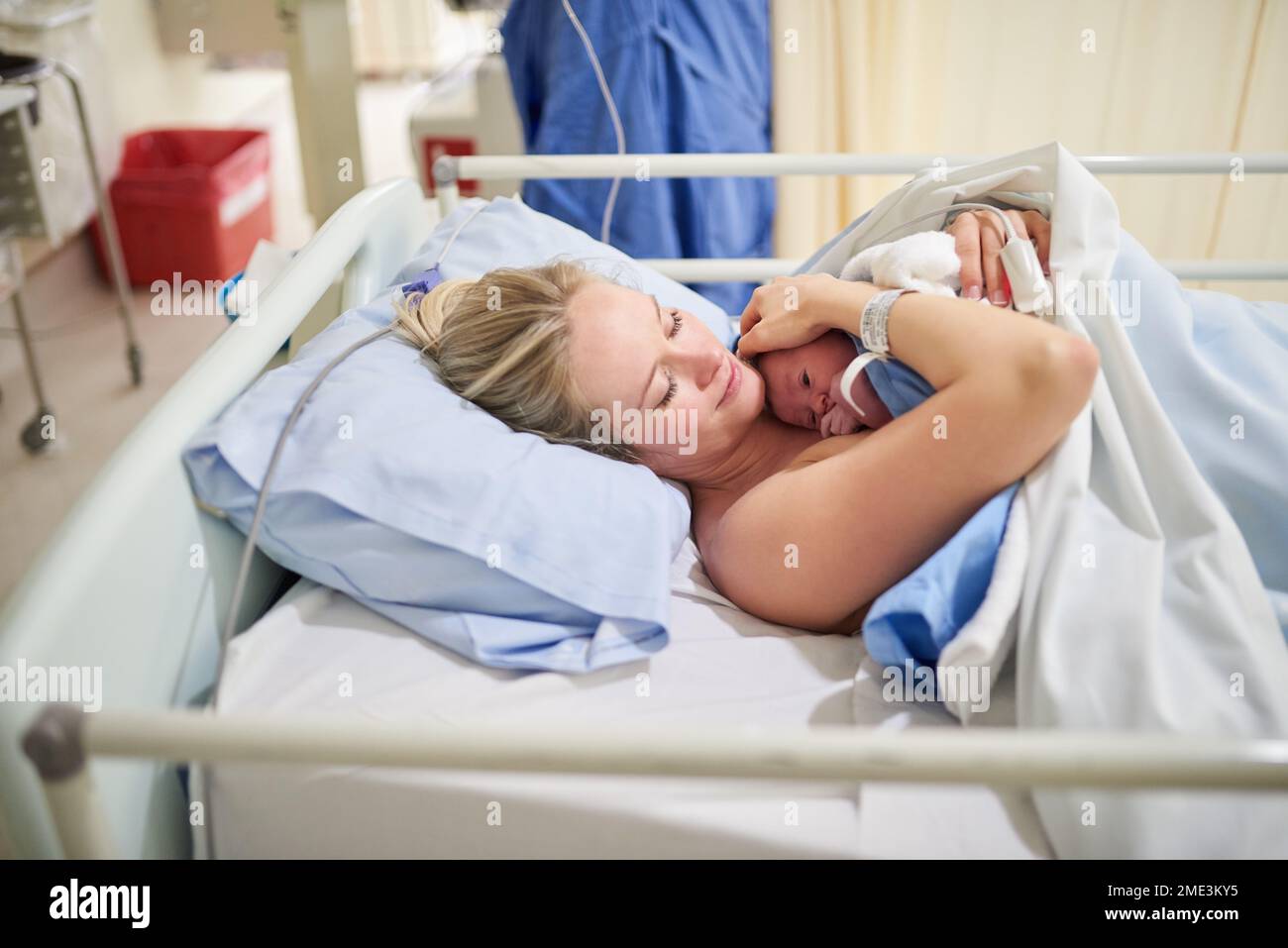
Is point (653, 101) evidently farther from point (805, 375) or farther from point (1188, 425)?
point (1188, 425)

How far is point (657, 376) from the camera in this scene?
1.16 metres

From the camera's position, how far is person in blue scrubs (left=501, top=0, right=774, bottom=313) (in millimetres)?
1987

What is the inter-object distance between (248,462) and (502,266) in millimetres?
552

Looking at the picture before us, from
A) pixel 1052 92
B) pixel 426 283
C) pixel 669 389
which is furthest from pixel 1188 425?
pixel 1052 92

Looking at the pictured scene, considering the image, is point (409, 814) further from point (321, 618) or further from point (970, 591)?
point (970, 591)

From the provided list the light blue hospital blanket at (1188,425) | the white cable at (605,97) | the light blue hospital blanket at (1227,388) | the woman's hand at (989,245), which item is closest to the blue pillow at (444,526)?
the light blue hospital blanket at (1188,425)

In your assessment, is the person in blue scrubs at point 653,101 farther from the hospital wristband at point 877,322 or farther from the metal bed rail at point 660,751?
the metal bed rail at point 660,751

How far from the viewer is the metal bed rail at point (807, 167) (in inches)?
57.9

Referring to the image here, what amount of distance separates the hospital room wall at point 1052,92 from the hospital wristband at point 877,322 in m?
1.16

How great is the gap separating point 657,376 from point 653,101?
1069 mm

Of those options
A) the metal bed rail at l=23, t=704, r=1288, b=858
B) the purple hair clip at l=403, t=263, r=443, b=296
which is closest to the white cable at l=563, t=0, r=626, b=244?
the purple hair clip at l=403, t=263, r=443, b=296

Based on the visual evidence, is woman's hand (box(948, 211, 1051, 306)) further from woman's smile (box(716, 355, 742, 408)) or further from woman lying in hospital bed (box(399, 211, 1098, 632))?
woman's smile (box(716, 355, 742, 408))
